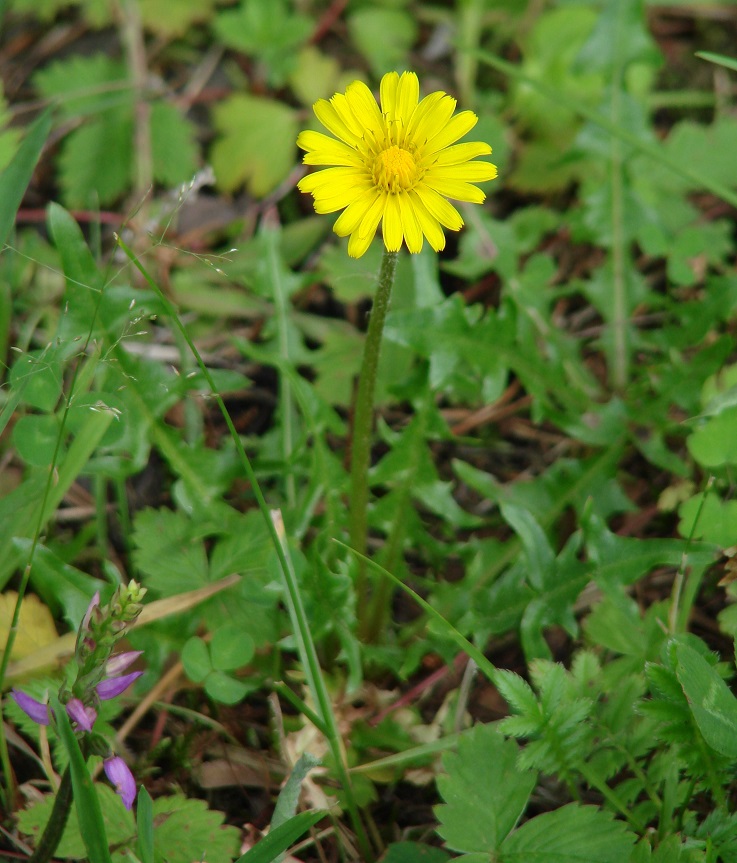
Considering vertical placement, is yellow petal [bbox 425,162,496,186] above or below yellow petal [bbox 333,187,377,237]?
above

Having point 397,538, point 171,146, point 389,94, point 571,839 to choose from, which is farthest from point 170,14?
point 571,839

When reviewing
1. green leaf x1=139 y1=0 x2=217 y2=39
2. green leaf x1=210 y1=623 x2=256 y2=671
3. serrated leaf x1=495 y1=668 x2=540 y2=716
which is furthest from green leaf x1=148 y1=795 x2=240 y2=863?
green leaf x1=139 y1=0 x2=217 y2=39

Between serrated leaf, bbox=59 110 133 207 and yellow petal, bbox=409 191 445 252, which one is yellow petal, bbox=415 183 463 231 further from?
serrated leaf, bbox=59 110 133 207

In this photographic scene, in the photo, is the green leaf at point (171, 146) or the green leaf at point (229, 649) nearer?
the green leaf at point (229, 649)

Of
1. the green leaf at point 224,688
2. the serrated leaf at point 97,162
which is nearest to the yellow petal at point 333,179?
the green leaf at point 224,688

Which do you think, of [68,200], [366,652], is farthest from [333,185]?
[68,200]

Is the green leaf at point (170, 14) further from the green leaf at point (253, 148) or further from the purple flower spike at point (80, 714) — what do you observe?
the purple flower spike at point (80, 714)

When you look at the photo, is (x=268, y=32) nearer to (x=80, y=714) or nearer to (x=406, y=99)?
(x=406, y=99)
